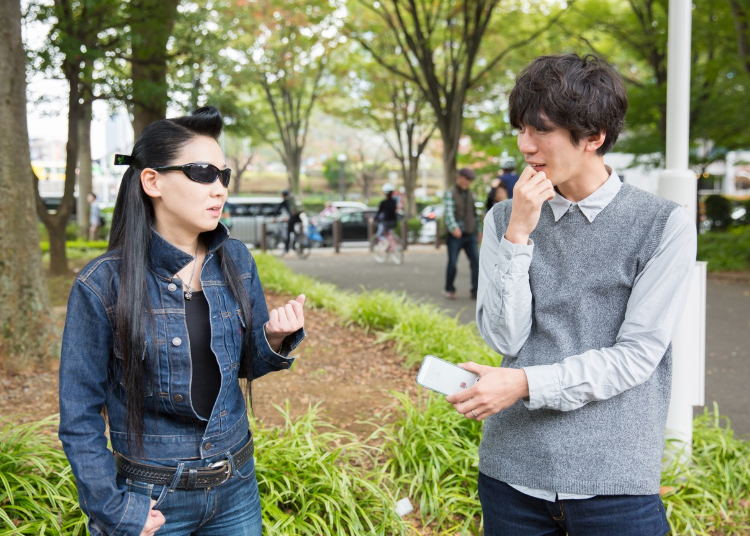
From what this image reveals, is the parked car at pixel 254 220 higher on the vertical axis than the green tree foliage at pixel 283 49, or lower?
lower

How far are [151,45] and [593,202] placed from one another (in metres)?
9.49

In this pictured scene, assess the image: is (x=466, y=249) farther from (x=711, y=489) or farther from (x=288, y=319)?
(x=288, y=319)

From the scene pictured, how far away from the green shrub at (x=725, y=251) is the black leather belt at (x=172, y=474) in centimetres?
1375

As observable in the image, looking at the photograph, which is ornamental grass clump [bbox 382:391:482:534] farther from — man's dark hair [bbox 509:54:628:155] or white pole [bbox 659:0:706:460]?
man's dark hair [bbox 509:54:628:155]

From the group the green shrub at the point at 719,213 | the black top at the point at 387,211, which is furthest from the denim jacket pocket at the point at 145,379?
the green shrub at the point at 719,213

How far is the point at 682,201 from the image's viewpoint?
151 inches

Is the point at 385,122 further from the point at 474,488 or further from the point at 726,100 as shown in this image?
the point at 474,488

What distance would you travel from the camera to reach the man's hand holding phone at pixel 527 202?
1581 millimetres

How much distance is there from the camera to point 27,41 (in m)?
9.16

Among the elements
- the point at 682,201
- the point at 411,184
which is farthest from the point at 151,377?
the point at 411,184

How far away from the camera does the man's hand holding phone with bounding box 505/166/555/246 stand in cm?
158

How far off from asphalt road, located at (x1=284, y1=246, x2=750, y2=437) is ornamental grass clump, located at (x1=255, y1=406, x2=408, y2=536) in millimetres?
2931

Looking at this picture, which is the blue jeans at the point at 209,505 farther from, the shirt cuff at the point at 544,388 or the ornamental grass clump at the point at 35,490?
the ornamental grass clump at the point at 35,490

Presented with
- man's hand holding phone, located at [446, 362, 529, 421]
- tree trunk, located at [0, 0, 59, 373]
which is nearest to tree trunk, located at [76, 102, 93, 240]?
tree trunk, located at [0, 0, 59, 373]
